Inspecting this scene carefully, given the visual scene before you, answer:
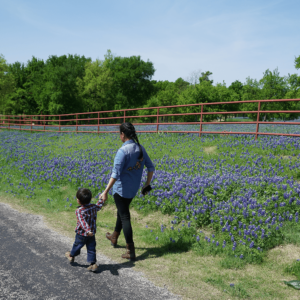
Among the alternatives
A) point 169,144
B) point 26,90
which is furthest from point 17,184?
point 26,90

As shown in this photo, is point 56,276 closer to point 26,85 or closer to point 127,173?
point 127,173

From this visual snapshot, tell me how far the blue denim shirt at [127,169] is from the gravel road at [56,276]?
117 centimetres

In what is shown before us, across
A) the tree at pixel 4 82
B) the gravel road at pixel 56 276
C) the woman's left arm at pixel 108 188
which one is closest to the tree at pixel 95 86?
the tree at pixel 4 82

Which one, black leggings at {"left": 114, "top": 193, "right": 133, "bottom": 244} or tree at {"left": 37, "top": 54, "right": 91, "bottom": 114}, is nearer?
black leggings at {"left": 114, "top": 193, "right": 133, "bottom": 244}

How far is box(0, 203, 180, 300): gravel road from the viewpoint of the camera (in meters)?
3.12

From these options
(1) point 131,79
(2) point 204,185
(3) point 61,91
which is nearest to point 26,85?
(3) point 61,91

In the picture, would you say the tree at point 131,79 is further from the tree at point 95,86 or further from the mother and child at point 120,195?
the mother and child at point 120,195

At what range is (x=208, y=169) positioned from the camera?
710 centimetres

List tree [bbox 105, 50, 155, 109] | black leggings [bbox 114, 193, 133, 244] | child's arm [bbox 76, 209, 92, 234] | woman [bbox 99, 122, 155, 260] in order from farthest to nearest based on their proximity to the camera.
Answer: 1. tree [bbox 105, 50, 155, 109]
2. black leggings [bbox 114, 193, 133, 244]
3. woman [bbox 99, 122, 155, 260]
4. child's arm [bbox 76, 209, 92, 234]

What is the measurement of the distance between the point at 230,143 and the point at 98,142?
6.65m

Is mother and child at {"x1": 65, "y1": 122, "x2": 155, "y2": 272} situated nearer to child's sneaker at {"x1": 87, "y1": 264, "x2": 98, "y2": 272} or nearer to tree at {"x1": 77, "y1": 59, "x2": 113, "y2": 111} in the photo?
child's sneaker at {"x1": 87, "y1": 264, "x2": 98, "y2": 272}

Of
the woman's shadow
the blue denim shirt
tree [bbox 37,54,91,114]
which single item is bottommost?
the woman's shadow

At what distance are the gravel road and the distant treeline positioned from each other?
110 ft

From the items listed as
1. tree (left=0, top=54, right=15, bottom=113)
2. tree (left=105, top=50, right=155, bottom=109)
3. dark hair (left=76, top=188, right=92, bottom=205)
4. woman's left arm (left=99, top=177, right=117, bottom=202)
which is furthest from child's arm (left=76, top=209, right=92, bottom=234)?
tree (left=105, top=50, right=155, bottom=109)
